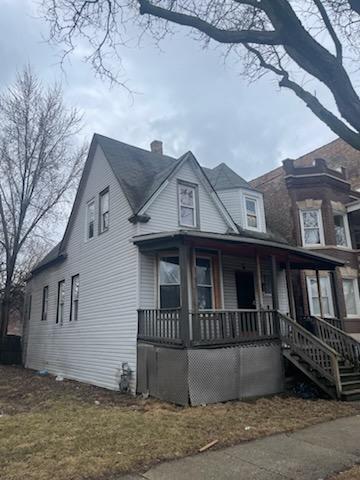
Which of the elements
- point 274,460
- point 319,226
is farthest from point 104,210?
point 274,460

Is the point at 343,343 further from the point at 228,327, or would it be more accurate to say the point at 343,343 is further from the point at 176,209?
the point at 176,209

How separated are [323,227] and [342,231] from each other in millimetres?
1572

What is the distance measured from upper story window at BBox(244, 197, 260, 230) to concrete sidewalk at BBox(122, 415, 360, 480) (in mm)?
9818

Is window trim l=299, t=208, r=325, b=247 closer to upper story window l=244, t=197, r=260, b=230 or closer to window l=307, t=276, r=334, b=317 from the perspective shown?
window l=307, t=276, r=334, b=317

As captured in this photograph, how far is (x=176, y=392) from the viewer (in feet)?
28.0

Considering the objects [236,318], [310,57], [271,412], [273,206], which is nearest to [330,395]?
[271,412]

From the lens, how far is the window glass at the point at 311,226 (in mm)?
16828

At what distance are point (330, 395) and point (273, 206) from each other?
38.1 feet

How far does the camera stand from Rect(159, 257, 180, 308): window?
10.7 m

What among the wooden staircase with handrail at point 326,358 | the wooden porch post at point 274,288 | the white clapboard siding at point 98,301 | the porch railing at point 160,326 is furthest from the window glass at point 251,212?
the porch railing at point 160,326

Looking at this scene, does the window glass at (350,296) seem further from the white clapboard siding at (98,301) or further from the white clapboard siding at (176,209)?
the white clapboard siding at (98,301)

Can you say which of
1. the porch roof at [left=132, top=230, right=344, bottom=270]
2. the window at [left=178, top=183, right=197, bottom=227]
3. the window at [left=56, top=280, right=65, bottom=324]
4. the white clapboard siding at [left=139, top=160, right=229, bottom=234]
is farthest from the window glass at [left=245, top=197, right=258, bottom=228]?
the window at [left=56, top=280, right=65, bottom=324]

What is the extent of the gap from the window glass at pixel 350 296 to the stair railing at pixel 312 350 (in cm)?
749

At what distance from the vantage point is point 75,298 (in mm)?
14438
